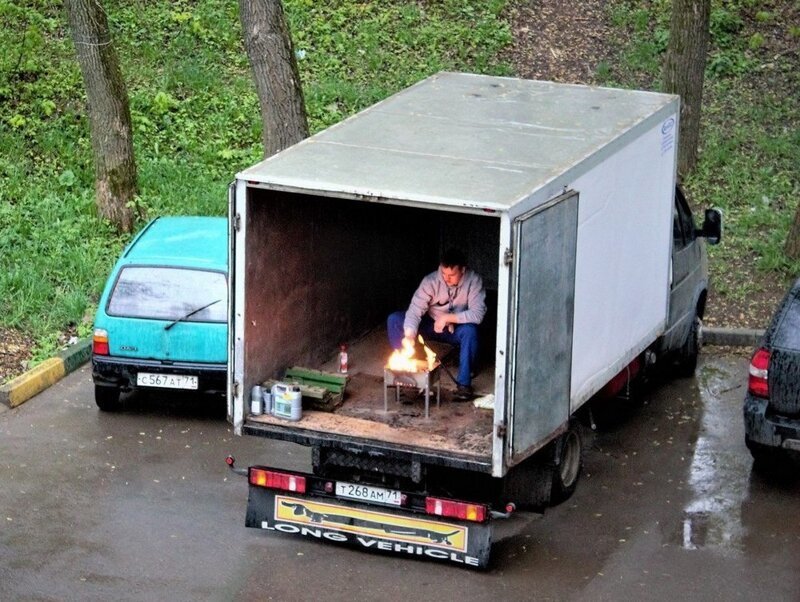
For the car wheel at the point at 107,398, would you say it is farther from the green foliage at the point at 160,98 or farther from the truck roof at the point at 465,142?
the truck roof at the point at 465,142

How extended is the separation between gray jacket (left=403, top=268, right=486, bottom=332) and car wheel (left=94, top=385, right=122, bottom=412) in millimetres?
2943

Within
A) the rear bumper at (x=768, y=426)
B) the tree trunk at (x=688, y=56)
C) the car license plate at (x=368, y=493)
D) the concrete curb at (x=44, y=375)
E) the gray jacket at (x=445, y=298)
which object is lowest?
the concrete curb at (x=44, y=375)

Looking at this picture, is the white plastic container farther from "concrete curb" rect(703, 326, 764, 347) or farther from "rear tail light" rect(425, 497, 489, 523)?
"concrete curb" rect(703, 326, 764, 347)

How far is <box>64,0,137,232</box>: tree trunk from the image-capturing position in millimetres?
14469

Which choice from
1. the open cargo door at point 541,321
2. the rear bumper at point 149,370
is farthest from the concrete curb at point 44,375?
the open cargo door at point 541,321

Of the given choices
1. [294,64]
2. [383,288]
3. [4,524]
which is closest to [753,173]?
[294,64]

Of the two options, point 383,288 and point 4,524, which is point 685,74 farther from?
point 4,524

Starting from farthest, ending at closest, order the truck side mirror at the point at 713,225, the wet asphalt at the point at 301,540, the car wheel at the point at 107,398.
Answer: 1. the truck side mirror at the point at 713,225
2. the car wheel at the point at 107,398
3. the wet asphalt at the point at 301,540

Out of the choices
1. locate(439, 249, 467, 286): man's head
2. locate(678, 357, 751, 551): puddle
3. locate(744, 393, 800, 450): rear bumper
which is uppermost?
locate(439, 249, 467, 286): man's head

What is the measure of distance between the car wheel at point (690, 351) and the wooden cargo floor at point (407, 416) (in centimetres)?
287

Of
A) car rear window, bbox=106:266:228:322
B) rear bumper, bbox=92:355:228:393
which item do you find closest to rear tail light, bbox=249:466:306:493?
rear bumper, bbox=92:355:228:393

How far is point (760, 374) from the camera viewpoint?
9.26 m

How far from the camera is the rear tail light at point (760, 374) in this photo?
30.3 ft

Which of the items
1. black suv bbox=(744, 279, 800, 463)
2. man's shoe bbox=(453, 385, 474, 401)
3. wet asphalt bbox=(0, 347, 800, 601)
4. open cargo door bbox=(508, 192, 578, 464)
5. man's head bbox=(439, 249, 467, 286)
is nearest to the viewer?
open cargo door bbox=(508, 192, 578, 464)
